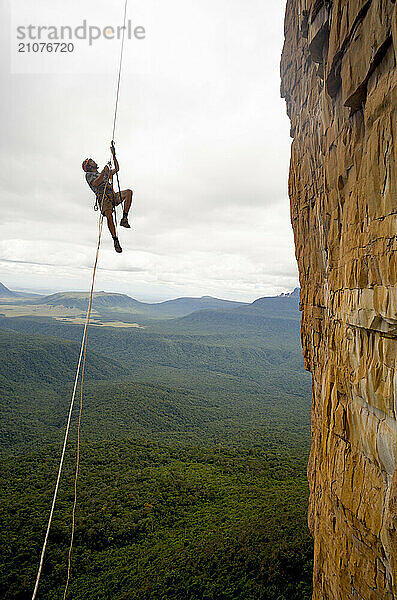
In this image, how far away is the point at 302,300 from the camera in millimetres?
11984

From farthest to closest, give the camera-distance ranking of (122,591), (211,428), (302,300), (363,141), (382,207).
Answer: (211,428)
(122,591)
(302,300)
(363,141)
(382,207)

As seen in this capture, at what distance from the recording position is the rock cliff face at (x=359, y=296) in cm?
436

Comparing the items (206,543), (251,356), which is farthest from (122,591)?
(251,356)

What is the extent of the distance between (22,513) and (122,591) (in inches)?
460

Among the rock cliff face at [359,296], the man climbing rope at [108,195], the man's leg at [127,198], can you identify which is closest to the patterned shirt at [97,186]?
the man climbing rope at [108,195]

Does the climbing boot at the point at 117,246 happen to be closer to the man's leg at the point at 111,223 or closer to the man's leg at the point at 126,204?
the man's leg at the point at 111,223

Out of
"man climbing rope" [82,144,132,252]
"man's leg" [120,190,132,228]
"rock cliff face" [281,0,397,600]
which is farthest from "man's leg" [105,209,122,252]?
"rock cliff face" [281,0,397,600]

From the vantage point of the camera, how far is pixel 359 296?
207 inches

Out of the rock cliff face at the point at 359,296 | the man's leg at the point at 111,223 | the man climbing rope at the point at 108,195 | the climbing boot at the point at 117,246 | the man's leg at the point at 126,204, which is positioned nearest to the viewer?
the rock cliff face at the point at 359,296

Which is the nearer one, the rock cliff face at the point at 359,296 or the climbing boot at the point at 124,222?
the rock cliff face at the point at 359,296

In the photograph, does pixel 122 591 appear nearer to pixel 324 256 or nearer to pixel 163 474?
pixel 163 474

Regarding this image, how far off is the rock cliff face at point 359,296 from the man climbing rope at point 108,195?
5395mm

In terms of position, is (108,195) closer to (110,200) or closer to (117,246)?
(110,200)

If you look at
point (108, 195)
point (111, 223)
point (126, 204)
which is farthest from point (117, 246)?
point (108, 195)
